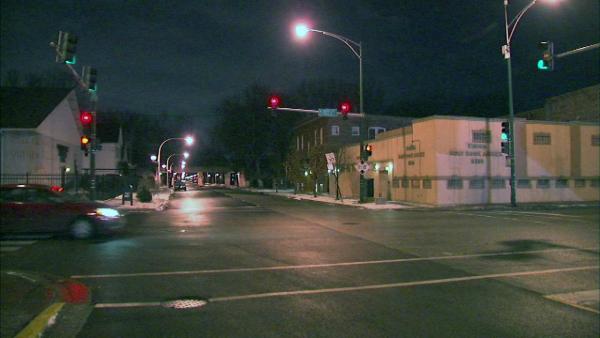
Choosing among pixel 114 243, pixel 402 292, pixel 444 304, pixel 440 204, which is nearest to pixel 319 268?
pixel 402 292

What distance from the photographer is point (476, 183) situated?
34.0 metres

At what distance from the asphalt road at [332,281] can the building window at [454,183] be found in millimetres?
16325

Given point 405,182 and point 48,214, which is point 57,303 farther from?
point 405,182

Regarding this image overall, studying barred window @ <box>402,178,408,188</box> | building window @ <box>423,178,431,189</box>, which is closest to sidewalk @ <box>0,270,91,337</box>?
building window @ <box>423,178,431,189</box>

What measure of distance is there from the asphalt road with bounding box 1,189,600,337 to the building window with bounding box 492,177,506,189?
18.1 m

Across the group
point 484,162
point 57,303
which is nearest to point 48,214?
point 57,303

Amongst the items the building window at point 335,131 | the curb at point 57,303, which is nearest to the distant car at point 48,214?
the curb at point 57,303

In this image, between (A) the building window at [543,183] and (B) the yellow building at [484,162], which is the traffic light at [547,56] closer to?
(B) the yellow building at [484,162]

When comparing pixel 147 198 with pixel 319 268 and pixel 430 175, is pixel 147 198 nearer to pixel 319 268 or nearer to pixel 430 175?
pixel 430 175

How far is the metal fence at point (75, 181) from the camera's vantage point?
101 feet

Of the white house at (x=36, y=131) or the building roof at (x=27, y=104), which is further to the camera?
the building roof at (x=27, y=104)

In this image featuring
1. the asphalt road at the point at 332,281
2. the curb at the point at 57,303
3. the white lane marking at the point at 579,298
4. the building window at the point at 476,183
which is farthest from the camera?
the building window at the point at 476,183

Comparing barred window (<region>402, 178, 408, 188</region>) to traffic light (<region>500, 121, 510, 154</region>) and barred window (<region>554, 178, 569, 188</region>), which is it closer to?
traffic light (<region>500, 121, 510, 154</region>)

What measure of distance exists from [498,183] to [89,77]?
1058 inches
